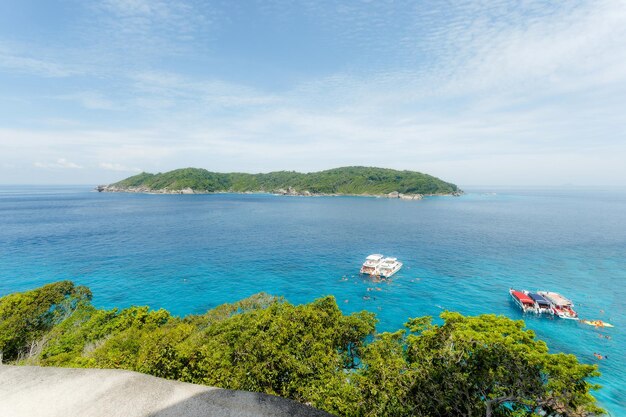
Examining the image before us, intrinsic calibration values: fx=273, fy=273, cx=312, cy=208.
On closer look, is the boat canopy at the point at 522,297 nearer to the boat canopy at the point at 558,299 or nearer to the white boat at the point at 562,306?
the white boat at the point at 562,306

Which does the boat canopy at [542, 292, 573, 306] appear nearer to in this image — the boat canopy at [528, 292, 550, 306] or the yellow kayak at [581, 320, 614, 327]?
the boat canopy at [528, 292, 550, 306]

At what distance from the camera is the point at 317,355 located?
57.7ft

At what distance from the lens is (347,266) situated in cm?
6141

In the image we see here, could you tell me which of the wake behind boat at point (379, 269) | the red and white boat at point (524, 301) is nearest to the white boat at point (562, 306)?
the red and white boat at point (524, 301)

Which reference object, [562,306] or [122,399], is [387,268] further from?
[122,399]

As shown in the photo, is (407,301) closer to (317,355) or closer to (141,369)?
(317,355)

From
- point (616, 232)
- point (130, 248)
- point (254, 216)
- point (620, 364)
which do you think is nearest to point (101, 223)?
point (130, 248)

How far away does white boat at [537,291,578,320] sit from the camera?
130 feet

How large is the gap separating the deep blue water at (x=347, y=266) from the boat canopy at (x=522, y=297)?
1734 mm

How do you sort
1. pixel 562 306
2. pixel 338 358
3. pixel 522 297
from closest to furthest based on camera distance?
pixel 338 358
pixel 562 306
pixel 522 297

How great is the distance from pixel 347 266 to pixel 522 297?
31.3m

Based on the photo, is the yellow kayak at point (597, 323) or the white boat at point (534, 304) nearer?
the yellow kayak at point (597, 323)

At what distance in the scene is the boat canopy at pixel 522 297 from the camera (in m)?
41.6

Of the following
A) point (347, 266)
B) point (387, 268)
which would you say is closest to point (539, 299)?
point (387, 268)
